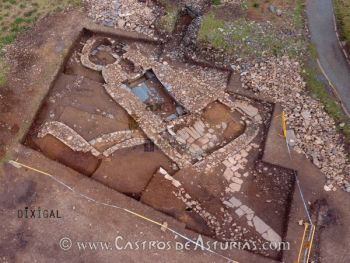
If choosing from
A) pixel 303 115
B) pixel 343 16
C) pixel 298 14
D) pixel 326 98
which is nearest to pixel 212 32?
pixel 298 14

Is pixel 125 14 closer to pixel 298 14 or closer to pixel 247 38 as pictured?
pixel 247 38

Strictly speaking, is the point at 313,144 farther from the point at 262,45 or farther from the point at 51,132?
the point at 51,132

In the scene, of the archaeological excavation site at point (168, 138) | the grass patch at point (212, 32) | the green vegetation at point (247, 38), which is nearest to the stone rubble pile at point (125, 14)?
the archaeological excavation site at point (168, 138)

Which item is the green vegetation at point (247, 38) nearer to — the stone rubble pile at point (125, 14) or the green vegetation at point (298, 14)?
the green vegetation at point (298, 14)

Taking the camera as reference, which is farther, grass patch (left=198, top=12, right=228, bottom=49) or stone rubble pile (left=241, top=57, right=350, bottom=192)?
grass patch (left=198, top=12, right=228, bottom=49)

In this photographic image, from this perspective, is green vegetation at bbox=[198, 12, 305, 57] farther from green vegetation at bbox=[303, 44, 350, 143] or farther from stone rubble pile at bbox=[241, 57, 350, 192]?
green vegetation at bbox=[303, 44, 350, 143]

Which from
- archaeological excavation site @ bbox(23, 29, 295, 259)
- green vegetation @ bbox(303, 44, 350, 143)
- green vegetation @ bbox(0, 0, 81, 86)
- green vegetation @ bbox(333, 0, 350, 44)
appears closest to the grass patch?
archaeological excavation site @ bbox(23, 29, 295, 259)
